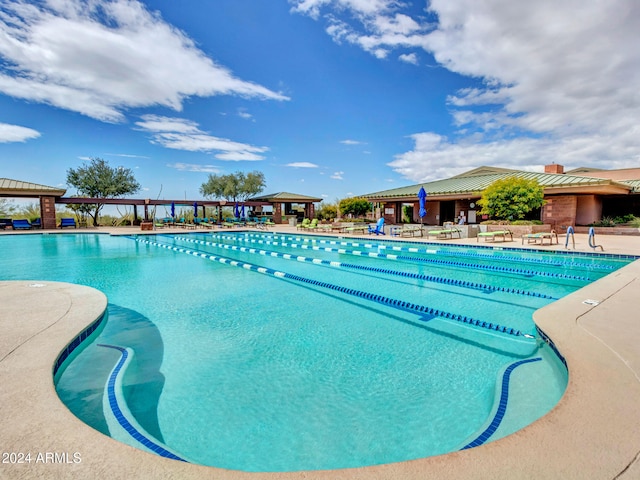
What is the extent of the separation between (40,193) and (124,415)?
1004 inches

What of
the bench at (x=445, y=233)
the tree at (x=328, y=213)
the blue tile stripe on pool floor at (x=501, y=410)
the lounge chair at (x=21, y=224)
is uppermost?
the tree at (x=328, y=213)

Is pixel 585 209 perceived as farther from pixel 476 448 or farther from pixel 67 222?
pixel 67 222

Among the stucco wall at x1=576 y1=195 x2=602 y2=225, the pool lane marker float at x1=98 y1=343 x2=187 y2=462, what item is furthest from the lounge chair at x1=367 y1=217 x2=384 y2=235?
the pool lane marker float at x1=98 y1=343 x2=187 y2=462

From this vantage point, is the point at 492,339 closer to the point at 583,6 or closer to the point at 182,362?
the point at 182,362

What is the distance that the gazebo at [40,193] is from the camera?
65.5 feet

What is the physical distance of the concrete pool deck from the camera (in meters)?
1.34

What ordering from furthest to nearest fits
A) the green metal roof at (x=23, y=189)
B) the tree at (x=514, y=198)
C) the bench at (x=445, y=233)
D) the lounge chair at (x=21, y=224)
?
the lounge chair at (x=21, y=224) → the green metal roof at (x=23, y=189) → the bench at (x=445, y=233) → the tree at (x=514, y=198)

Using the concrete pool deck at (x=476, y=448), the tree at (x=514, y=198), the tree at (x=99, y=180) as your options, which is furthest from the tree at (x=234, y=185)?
the concrete pool deck at (x=476, y=448)

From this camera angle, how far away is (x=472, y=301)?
18.3 ft

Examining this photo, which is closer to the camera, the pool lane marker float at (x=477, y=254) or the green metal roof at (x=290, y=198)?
the pool lane marker float at (x=477, y=254)

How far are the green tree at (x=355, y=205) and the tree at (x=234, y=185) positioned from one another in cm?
1514

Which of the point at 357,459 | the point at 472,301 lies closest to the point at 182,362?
the point at 357,459

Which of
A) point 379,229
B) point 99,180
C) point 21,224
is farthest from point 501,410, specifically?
point 99,180

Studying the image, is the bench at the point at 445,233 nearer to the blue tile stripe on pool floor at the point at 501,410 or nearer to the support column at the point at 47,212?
the blue tile stripe on pool floor at the point at 501,410
